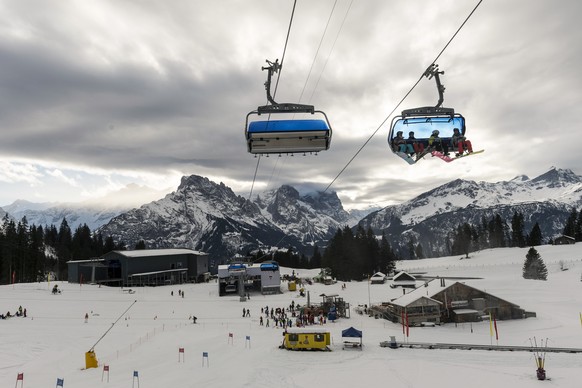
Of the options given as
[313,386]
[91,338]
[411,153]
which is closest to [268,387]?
[313,386]

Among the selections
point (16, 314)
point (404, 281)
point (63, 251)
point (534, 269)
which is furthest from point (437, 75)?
point (63, 251)

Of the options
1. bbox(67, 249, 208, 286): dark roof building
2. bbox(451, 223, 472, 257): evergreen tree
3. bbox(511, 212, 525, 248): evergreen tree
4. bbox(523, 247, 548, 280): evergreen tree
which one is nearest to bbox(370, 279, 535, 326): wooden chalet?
bbox(523, 247, 548, 280): evergreen tree

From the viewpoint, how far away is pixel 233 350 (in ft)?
90.9

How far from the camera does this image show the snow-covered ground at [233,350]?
68.8ft

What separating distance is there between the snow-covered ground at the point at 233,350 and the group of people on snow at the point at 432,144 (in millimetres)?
12581

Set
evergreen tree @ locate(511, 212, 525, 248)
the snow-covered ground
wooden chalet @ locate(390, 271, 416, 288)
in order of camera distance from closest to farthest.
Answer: the snow-covered ground → wooden chalet @ locate(390, 271, 416, 288) → evergreen tree @ locate(511, 212, 525, 248)

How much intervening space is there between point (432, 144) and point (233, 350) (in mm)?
20939

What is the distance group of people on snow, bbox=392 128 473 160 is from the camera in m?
14.9

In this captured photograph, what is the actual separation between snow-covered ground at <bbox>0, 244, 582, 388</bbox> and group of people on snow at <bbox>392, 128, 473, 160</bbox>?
12.6 metres

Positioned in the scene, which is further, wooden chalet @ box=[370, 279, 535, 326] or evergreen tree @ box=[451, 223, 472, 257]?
evergreen tree @ box=[451, 223, 472, 257]

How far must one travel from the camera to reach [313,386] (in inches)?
775

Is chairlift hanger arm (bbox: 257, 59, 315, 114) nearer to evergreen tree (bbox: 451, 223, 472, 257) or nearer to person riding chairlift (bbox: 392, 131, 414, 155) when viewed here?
person riding chairlift (bbox: 392, 131, 414, 155)

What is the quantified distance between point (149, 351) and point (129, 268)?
2563 inches

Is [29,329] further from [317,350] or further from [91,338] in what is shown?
[317,350]
